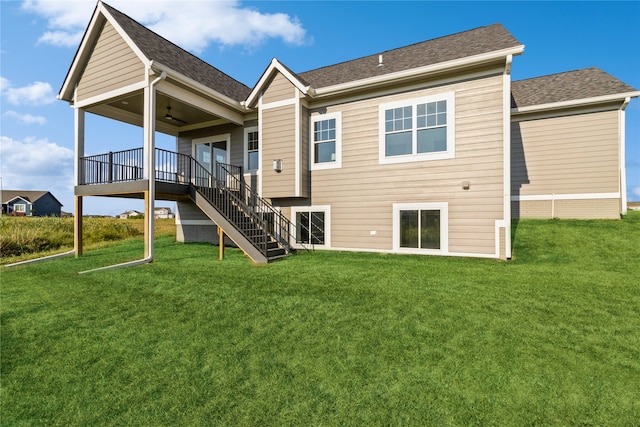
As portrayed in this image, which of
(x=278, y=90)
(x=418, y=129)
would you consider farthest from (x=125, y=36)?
(x=418, y=129)

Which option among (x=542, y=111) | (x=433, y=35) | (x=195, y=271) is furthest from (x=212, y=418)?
(x=542, y=111)

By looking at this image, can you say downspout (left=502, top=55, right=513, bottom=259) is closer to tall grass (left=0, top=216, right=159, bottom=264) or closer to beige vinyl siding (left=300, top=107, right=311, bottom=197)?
beige vinyl siding (left=300, top=107, right=311, bottom=197)

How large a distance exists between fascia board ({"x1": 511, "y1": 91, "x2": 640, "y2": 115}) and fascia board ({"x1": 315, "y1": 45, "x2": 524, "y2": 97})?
4.66 metres

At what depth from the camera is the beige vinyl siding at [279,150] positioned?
970cm

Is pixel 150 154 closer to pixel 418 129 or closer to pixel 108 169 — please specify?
pixel 108 169

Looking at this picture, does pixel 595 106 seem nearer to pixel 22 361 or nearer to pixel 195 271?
pixel 195 271

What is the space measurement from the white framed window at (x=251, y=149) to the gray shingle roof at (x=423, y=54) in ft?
9.73

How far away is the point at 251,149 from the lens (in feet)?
37.6

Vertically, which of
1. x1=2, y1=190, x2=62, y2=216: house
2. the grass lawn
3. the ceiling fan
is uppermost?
the ceiling fan

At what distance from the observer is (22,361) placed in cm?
334

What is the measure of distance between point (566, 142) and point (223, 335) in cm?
1302

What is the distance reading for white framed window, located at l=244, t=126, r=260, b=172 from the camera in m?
11.3

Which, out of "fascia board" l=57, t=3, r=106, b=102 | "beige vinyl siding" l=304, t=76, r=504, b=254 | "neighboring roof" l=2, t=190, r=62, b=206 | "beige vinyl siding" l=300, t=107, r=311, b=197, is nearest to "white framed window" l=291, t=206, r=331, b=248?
"beige vinyl siding" l=304, t=76, r=504, b=254

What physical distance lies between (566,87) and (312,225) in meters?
11.2
